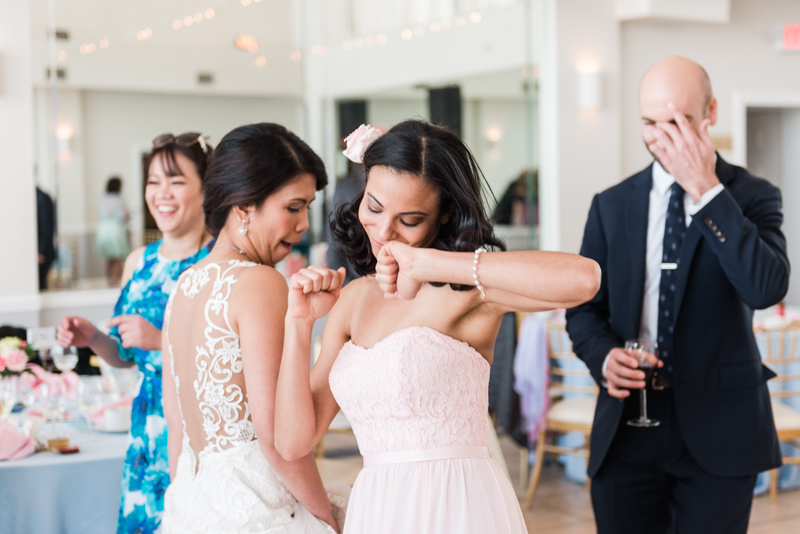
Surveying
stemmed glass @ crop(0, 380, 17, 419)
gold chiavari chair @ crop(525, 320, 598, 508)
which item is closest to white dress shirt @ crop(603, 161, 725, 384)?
stemmed glass @ crop(0, 380, 17, 419)

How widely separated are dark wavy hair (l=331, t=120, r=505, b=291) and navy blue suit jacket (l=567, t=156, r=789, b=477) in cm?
68

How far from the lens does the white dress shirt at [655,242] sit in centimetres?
210

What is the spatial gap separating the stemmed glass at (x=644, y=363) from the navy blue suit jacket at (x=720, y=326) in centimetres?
6

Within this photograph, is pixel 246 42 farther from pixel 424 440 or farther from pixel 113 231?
pixel 424 440

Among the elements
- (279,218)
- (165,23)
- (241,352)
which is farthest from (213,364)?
(165,23)

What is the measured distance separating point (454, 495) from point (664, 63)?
1.27 meters

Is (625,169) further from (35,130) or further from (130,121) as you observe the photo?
(35,130)

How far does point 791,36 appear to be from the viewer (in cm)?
734

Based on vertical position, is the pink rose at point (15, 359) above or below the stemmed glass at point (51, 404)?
above

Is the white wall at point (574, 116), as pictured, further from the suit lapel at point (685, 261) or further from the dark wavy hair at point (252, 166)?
the dark wavy hair at point (252, 166)

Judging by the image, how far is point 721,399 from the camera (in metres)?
2.01

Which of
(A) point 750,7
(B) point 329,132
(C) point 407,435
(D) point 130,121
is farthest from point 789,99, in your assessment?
(C) point 407,435

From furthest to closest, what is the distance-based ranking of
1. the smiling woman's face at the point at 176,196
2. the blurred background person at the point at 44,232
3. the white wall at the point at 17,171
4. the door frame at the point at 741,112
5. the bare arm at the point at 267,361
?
the door frame at the point at 741,112 < the blurred background person at the point at 44,232 < the white wall at the point at 17,171 < the smiling woman's face at the point at 176,196 < the bare arm at the point at 267,361

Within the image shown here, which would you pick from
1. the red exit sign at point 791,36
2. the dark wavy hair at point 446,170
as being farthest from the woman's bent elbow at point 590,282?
the red exit sign at point 791,36
